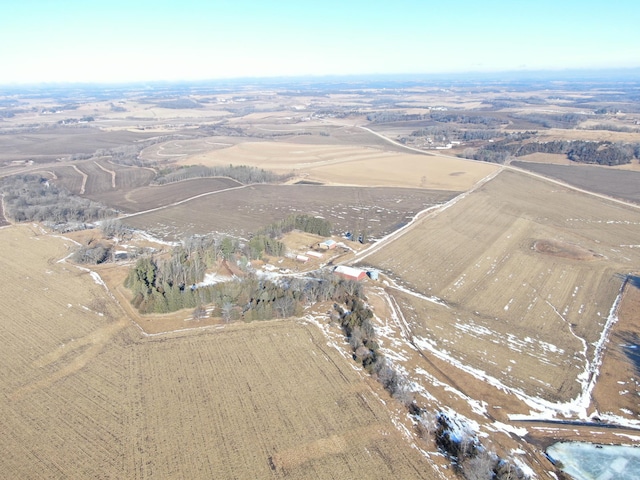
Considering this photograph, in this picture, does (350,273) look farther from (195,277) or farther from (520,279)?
(520,279)

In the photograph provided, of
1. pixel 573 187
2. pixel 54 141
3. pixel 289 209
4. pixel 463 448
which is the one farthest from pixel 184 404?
pixel 54 141

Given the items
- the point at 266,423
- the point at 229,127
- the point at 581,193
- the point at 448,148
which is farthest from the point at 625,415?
the point at 229,127

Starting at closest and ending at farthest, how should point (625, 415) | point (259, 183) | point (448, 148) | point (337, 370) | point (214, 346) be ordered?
point (625, 415)
point (337, 370)
point (214, 346)
point (259, 183)
point (448, 148)

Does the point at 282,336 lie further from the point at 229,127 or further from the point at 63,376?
the point at 229,127

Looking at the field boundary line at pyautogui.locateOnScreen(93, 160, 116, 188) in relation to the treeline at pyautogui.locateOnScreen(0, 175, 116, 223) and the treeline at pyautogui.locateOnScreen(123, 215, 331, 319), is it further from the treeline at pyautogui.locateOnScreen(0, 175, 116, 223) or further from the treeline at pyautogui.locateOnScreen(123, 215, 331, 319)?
the treeline at pyautogui.locateOnScreen(123, 215, 331, 319)

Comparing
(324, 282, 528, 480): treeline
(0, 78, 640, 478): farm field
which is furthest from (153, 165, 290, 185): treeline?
(324, 282, 528, 480): treeline
